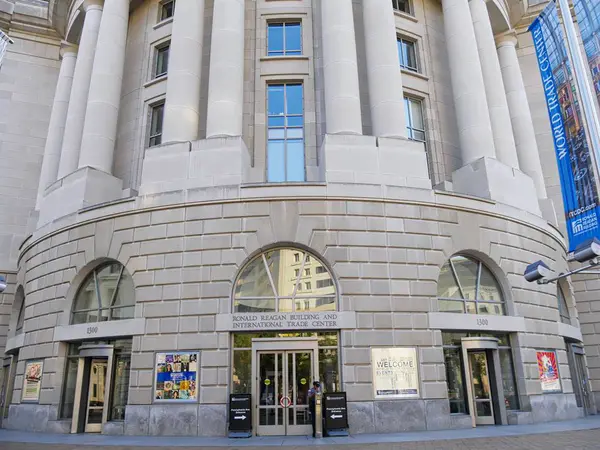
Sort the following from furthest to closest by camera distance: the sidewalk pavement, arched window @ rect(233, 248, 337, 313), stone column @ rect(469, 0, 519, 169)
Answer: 1. stone column @ rect(469, 0, 519, 169)
2. arched window @ rect(233, 248, 337, 313)
3. the sidewalk pavement

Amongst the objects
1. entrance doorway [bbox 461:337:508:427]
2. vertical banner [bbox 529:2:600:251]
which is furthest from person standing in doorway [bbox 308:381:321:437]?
vertical banner [bbox 529:2:600:251]

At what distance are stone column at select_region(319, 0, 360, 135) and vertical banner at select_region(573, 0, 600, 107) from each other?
8.16 metres

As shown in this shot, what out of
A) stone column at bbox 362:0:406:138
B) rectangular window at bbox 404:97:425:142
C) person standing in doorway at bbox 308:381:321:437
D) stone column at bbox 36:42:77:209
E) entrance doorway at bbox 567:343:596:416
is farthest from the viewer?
stone column at bbox 36:42:77:209

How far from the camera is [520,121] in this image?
27609 mm

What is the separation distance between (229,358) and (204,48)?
47.6 feet

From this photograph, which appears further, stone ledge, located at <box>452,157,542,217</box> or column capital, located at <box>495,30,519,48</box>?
column capital, located at <box>495,30,519,48</box>

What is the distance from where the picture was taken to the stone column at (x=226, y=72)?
19.2m

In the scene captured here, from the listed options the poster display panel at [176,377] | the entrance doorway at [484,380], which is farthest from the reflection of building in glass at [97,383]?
the entrance doorway at [484,380]

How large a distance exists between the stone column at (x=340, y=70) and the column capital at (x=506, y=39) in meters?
13.2

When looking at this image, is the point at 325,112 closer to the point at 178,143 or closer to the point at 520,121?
the point at 178,143

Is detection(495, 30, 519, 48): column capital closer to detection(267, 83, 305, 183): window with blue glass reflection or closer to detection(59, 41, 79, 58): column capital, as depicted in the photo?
detection(267, 83, 305, 183): window with blue glass reflection

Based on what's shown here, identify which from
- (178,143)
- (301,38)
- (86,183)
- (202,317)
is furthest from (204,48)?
(202,317)

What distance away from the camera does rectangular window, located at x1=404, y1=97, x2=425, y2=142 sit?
22.9 metres

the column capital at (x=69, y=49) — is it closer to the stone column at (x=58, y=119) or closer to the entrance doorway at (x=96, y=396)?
the stone column at (x=58, y=119)
